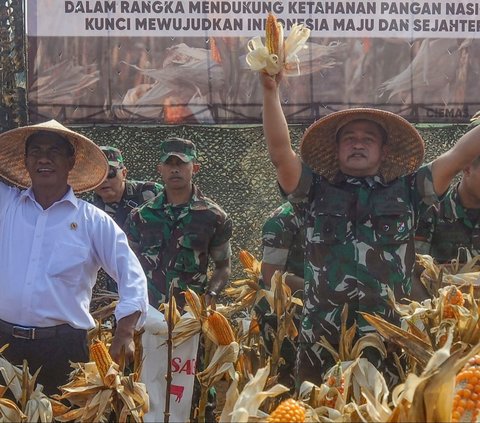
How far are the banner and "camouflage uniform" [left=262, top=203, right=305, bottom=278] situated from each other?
2.11m

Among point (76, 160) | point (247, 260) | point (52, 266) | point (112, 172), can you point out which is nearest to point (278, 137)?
point (52, 266)

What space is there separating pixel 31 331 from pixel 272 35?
1.45m

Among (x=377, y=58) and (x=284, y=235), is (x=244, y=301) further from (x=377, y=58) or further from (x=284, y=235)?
(x=377, y=58)

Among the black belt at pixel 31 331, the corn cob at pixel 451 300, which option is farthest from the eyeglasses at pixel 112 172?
the corn cob at pixel 451 300

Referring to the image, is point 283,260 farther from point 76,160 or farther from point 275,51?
point 275,51

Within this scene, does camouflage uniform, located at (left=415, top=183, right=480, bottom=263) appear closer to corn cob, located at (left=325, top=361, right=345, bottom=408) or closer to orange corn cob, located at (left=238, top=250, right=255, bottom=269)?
orange corn cob, located at (left=238, top=250, right=255, bottom=269)

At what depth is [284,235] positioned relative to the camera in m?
4.68

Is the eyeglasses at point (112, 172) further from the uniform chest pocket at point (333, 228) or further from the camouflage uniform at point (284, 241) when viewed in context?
the uniform chest pocket at point (333, 228)

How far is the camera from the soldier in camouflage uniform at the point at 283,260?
182 inches

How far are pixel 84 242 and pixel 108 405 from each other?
89 centimetres

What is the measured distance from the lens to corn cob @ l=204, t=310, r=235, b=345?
12.1ft

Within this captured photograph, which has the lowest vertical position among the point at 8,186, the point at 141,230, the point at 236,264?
the point at 236,264

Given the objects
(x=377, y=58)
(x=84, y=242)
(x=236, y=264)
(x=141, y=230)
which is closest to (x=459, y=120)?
(x=377, y=58)

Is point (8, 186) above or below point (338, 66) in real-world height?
below
